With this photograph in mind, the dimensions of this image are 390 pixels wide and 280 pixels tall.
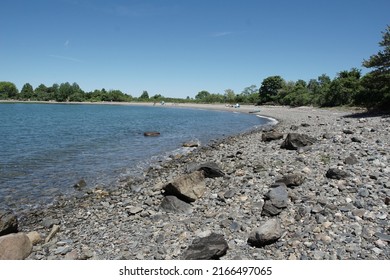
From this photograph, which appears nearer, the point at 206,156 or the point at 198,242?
the point at 198,242

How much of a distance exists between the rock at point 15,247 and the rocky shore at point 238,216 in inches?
7.5

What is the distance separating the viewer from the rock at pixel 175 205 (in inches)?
366

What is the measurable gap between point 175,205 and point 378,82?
3725 centimetres

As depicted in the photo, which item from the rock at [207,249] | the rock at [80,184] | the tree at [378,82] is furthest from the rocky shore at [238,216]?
the tree at [378,82]

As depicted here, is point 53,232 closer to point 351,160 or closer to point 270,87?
point 351,160

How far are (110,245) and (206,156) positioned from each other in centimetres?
1242

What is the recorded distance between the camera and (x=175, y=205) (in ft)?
31.4

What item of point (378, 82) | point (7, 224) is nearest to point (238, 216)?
point (7, 224)

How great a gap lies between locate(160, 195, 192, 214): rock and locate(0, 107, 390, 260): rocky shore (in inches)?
1.5

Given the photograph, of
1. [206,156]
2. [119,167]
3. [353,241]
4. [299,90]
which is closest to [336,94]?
[299,90]

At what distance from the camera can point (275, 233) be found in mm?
6785

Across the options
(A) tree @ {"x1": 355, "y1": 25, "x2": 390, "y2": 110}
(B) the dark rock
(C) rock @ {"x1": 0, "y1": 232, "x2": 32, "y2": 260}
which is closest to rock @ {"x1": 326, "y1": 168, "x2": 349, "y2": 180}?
(B) the dark rock

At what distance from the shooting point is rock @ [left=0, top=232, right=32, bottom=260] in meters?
7.02

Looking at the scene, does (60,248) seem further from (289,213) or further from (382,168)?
(382,168)
